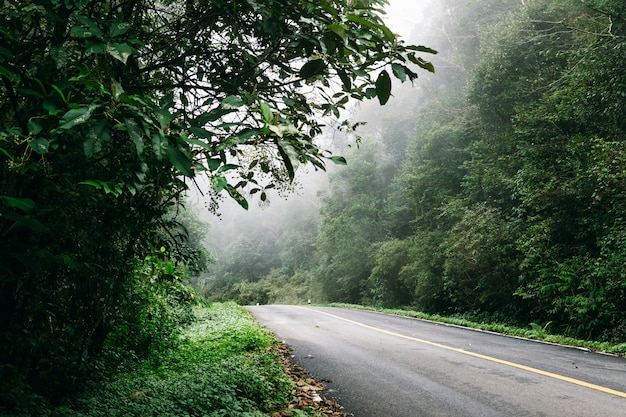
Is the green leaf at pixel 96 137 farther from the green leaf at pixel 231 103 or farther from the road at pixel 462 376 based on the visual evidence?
the road at pixel 462 376

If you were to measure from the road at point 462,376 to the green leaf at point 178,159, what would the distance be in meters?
3.54

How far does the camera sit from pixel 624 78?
9570mm

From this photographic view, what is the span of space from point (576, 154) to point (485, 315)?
645 cm

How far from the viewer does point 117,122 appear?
1653 millimetres

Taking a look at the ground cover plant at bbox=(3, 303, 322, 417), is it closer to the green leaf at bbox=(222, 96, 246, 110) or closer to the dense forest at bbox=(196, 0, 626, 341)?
the green leaf at bbox=(222, 96, 246, 110)

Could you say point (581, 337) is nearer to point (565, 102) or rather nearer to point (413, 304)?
point (565, 102)

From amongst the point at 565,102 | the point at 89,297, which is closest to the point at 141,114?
the point at 89,297

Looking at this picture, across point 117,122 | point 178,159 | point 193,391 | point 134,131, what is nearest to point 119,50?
point 117,122

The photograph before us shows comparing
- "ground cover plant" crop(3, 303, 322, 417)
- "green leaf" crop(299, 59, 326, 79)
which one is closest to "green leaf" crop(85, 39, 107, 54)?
"green leaf" crop(299, 59, 326, 79)

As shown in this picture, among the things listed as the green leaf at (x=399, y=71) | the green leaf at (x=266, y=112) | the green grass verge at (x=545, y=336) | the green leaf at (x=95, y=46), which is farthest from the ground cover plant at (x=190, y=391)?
the green grass verge at (x=545, y=336)

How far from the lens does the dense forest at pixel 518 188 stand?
9.80 m

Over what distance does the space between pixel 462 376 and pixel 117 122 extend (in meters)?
5.48

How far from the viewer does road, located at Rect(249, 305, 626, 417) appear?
4.14 m

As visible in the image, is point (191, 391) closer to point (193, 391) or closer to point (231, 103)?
point (193, 391)
